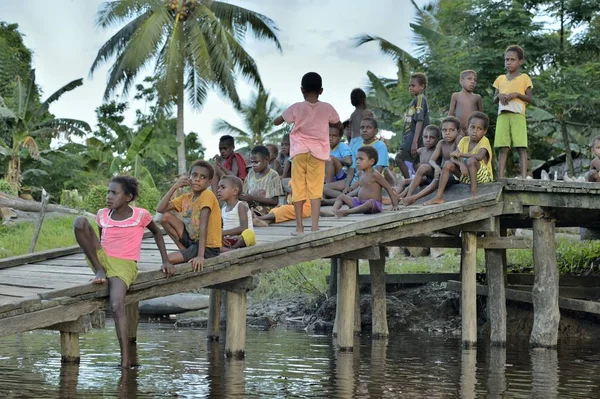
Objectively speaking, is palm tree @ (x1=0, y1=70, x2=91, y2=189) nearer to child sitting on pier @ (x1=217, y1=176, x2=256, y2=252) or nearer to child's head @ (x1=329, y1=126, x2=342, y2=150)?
child's head @ (x1=329, y1=126, x2=342, y2=150)

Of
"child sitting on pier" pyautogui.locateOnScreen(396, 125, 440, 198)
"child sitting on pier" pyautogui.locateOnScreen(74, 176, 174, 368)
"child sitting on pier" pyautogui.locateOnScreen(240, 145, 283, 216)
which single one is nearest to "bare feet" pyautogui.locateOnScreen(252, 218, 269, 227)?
"child sitting on pier" pyautogui.locateOnScreen(240, 145, 283, 216)

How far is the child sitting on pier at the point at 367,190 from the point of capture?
11344mm

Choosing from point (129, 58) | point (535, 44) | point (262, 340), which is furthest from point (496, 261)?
point (129, 58)

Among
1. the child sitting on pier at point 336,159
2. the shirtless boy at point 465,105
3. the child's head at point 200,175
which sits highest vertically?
the shirtless boy at point 465,105

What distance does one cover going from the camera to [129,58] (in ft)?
92.0

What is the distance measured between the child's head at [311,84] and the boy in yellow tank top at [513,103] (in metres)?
2.97

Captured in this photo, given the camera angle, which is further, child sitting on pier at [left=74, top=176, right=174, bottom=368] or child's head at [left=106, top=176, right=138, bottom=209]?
child's head at [left=106, top=176, right=138, bottom=209]

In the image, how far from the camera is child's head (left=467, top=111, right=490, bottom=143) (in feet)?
38.4

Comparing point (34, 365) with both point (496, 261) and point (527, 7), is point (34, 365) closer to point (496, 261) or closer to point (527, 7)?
point (496, 261)

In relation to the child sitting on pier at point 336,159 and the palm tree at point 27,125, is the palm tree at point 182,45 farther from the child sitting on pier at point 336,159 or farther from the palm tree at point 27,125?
the child sitting on pier at point 336,159

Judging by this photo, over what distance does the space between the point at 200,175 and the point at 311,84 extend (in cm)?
158

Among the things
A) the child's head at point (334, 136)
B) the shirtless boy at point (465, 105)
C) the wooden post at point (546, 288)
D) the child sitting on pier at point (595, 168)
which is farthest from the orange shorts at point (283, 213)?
the child sitting on pier at point (595, 168)

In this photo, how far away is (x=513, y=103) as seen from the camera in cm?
1216

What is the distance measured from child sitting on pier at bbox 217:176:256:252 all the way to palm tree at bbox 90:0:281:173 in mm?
18717
